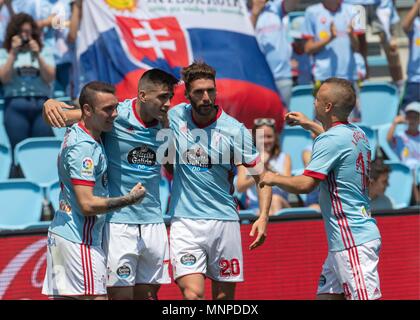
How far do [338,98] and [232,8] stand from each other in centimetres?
465

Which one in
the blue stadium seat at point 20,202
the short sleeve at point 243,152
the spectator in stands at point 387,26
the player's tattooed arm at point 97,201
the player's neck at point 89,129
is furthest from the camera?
the spectator in stands at point 387,26

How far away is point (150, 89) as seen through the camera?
26.3ft

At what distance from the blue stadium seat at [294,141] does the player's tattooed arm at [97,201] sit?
5.18m

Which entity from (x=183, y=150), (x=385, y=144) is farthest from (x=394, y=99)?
(x=183, y=150)

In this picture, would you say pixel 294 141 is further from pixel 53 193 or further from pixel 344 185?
pixel 344 185

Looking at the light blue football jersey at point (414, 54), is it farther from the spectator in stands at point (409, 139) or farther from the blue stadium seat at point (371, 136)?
the blue stadium seat at point (371, 136)

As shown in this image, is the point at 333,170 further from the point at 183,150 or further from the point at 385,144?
the point at 385,144

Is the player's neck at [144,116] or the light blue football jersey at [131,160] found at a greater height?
the player's neck at [144,116]

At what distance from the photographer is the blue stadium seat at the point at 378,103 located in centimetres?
1323

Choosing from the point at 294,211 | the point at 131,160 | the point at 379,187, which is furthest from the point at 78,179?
the point at 379,187

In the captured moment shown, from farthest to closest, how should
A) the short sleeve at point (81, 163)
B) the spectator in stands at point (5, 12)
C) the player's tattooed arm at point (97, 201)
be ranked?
1. the spectator in stands at point (5, 12)
2. the short sleeve at point (81, 163)
3. the player's tattooed arm at point (97, 201)

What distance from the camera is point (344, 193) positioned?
7.61 m

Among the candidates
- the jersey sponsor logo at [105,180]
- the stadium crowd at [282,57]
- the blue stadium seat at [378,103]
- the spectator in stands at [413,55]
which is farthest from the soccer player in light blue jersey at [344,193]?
the spectator in stands at [413,55]

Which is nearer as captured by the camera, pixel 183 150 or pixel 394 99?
pixel 183 150
